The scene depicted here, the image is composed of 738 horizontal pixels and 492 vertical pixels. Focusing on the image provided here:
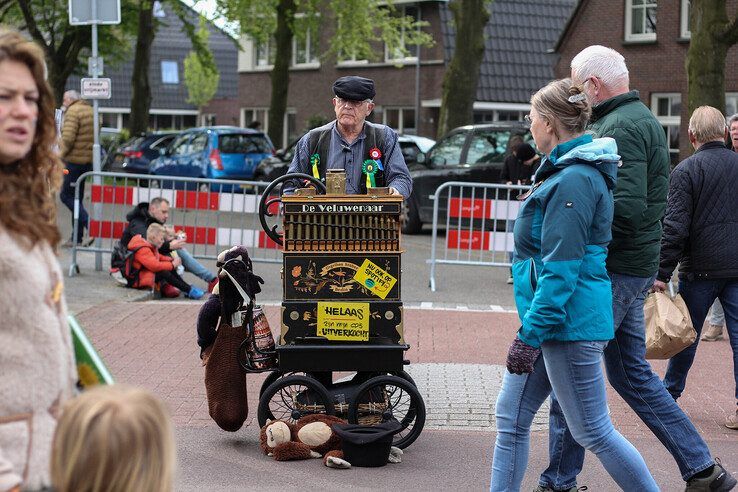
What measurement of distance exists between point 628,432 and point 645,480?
2.34 m

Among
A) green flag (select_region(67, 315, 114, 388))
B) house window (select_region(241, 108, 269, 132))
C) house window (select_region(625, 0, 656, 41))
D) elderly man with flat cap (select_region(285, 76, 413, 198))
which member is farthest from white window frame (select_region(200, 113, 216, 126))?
green flag (select_region(67, 315, 114, 388))

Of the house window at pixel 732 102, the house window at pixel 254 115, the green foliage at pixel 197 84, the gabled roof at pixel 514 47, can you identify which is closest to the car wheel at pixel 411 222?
the house window at pixel 732 102

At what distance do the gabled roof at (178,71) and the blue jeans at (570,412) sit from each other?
2767 inches

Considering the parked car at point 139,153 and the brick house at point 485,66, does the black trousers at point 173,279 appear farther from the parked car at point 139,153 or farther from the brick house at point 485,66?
the brick house at point 485,66

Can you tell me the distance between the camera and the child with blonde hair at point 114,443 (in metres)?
2.42

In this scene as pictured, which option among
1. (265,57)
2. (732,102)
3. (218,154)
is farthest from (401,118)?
(732,102)

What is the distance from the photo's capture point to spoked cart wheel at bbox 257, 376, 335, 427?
21.6 feet

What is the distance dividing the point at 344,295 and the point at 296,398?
0.72 m

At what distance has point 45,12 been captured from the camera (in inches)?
1598

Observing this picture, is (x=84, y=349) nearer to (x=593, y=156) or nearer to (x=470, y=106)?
(x=593, y=156)

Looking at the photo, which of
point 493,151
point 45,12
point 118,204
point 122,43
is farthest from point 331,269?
point 122,43

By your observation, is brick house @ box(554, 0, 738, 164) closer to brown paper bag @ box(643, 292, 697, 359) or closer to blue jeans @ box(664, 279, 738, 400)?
blue jeans @ box(664, 279, 738, 400)

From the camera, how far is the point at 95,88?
48.9ft

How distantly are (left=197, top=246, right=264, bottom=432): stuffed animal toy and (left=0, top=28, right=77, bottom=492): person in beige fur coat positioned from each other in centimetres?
375
